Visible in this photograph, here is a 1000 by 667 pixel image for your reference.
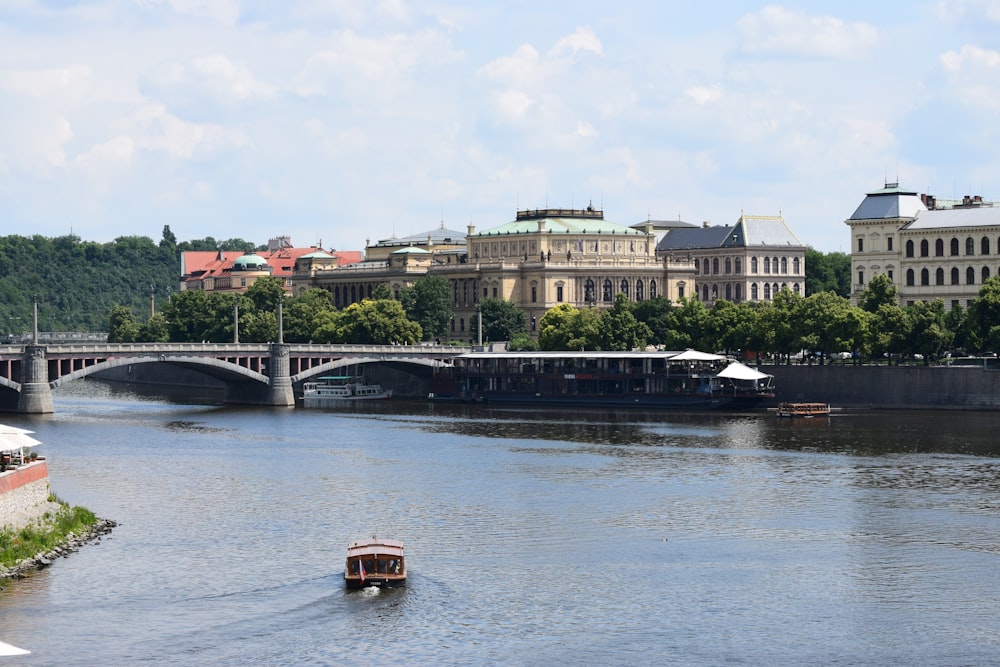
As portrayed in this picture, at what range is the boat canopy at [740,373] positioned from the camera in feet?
561

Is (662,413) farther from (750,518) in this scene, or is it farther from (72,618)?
(72,618)

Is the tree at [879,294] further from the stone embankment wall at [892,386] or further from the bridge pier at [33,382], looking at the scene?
Result: the bridge pier at [33,382]

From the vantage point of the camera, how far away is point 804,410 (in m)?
157

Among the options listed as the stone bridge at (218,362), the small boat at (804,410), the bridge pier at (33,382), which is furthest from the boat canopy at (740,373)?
the bridge pier at (33,382)

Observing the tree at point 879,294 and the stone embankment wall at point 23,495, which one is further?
the tree at point 879,294

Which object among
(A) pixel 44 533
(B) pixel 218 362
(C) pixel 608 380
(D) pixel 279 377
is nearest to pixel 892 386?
(C) pixel 608 380

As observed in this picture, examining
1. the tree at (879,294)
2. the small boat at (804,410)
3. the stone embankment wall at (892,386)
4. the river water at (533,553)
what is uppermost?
the tree at (879,294)

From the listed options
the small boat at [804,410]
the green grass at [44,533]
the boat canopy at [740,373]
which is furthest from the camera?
the boat canopy at [740,373]

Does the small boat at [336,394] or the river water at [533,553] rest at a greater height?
the small boat at [336,394]

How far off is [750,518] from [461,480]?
2143cm

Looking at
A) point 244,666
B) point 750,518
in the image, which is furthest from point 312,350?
point 244,666

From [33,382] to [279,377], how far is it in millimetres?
26778

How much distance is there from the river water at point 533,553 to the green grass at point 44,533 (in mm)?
1328

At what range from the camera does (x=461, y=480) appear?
10950 centimetres
